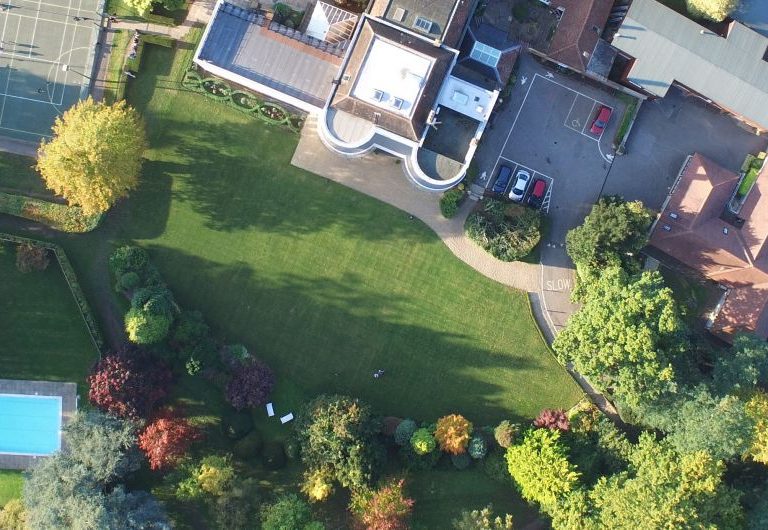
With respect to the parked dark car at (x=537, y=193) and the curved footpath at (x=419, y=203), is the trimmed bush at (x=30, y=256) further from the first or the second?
the parked dark car at (x=537, y=193)

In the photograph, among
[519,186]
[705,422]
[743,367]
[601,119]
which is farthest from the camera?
[601,119]

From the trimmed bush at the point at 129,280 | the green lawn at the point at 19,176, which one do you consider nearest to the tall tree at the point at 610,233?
the trimmed bush at the point at 129,280

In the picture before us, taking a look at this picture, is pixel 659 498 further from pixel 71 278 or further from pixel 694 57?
pixel 71 278

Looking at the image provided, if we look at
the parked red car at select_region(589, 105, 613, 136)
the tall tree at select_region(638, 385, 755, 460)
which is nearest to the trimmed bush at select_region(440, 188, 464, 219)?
the parked red car at select_region(589, 105, 613, 136)

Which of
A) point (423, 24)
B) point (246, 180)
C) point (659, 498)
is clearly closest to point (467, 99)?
point (423, 24)

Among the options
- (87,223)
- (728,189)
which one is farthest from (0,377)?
(728,189)

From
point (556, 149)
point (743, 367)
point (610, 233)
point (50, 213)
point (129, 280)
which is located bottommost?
point (129, 280)
